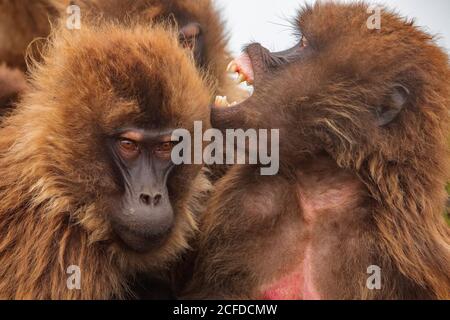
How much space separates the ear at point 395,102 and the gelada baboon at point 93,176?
47.0 inches

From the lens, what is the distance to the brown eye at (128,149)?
4.27 m

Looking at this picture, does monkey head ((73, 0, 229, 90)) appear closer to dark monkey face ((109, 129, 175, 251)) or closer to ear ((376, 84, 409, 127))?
dark monkey face ((109, 129, 175, 251))

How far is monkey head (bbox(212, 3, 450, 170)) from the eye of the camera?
4449 millimetres

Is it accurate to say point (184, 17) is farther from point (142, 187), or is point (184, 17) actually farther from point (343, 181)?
point (142, 187)

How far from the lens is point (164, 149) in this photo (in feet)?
14.4

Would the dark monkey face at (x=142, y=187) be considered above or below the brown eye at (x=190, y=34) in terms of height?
below

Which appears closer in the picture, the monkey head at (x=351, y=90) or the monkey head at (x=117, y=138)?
the monkey head at (x=117, y=138)

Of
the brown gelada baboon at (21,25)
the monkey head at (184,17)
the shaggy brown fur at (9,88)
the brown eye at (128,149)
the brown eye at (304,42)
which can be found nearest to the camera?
the brown eye at (128,149)

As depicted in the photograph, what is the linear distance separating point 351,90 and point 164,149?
3.93 ft

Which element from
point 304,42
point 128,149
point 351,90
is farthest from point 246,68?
point 128,149
